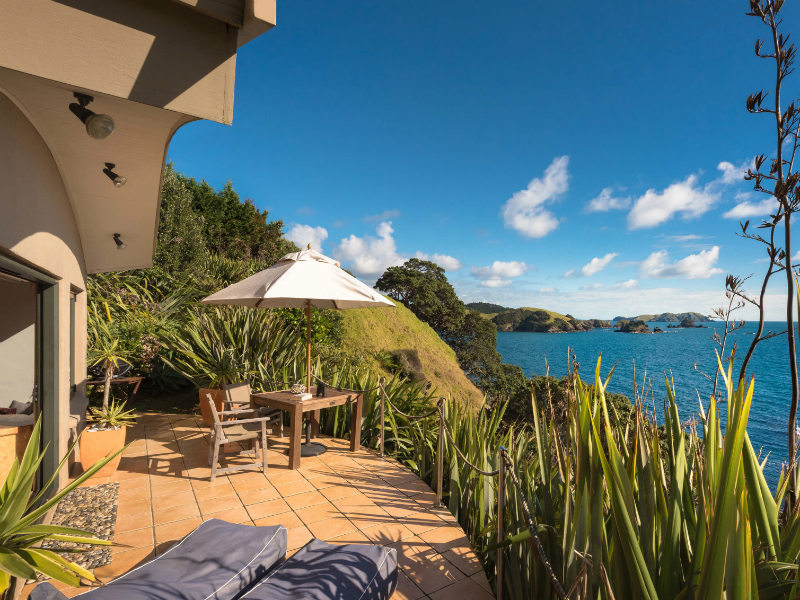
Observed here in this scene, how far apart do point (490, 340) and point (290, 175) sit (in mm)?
16257

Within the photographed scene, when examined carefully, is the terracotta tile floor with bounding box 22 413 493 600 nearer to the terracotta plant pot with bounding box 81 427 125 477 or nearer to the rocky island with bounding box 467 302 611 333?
the terracotta plant pot with bounding box 81 427 125 477

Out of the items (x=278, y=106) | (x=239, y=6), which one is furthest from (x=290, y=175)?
(x=239, y=6)

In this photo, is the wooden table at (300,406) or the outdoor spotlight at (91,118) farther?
the wooden table at (300,406)

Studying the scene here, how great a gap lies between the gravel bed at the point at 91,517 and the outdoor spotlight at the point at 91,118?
283cm

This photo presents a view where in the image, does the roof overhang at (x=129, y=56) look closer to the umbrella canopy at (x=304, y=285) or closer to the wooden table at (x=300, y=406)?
the umbrella canopy at (x=304, y=285)

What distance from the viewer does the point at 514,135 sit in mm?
24047

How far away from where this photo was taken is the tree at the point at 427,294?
26828 millimetres

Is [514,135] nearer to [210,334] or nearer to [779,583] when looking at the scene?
[210,334]

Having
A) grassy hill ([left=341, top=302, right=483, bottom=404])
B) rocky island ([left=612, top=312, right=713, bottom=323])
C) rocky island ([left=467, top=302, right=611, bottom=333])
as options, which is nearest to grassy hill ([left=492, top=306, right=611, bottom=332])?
rocky island ([left=467, top=302, right=611, bottom=333])

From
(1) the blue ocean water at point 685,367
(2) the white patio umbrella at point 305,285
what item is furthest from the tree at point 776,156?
(2) the white patio umbrella at point 305,285

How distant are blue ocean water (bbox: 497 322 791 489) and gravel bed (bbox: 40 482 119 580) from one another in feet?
11.2

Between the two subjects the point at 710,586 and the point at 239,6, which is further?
the point at 239,6

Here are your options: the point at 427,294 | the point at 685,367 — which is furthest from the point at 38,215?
the point at 685,367

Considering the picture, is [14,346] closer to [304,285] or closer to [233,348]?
[233,348]
